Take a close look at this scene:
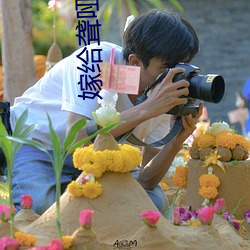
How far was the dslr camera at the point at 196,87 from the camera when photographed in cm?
269

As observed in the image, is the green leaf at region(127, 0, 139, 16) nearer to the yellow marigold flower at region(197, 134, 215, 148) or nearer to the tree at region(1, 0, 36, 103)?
the tree at region(1, 0, 36, 103)

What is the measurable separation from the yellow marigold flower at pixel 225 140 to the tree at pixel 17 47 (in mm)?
2990

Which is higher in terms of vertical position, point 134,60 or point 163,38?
point 163,38

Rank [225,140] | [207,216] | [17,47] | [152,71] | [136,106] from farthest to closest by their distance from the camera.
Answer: [17,47] → [225,140] → [152,71] → [136,106] → [207,216]


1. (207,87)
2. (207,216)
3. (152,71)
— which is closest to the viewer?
(207,216)

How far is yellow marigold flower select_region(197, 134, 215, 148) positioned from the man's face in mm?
516

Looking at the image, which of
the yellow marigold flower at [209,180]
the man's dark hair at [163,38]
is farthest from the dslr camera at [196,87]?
the yellow marigold flower at [209,180]

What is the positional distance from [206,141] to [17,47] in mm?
3142

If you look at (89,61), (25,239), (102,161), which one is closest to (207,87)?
(89,61)

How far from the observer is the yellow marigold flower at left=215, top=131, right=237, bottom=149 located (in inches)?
130

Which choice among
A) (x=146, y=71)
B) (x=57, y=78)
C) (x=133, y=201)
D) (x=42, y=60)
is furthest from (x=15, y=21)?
(x=133, y=201)

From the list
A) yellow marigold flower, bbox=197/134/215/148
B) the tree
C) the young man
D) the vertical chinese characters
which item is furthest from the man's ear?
the tree

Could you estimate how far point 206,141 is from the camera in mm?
Result: 3322

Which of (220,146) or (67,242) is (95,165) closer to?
(67,242)
